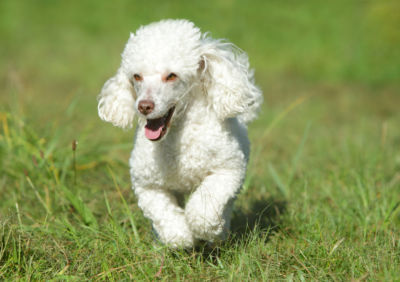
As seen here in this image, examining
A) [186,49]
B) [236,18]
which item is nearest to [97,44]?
[236,18]

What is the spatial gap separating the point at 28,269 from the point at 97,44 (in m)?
10.0

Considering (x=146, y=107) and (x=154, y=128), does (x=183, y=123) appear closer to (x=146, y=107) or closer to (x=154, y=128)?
(x=154, y=128)

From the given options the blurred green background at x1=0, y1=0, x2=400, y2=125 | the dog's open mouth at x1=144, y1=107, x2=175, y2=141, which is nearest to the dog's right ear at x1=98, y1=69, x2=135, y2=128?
the dog's open mouth at x1=144, y1=107, x2=175, y2=141

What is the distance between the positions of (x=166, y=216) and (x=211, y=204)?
0.33 m

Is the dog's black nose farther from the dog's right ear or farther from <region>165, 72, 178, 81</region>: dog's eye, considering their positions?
the dog's right ear

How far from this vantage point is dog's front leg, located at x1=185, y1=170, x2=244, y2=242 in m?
2.95

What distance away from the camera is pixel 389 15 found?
1165 cm

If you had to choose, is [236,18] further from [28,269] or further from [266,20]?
[28,269]

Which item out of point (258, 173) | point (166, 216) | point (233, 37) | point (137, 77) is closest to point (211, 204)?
point (166, 216)

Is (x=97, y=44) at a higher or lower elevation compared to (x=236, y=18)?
lower

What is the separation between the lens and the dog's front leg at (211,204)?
2.95m

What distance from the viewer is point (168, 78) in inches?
121

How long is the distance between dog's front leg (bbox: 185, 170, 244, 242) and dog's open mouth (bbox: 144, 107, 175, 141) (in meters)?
0.42

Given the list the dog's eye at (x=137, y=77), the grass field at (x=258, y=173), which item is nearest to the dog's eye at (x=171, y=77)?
the dog's eye at (x=137, y=77)
